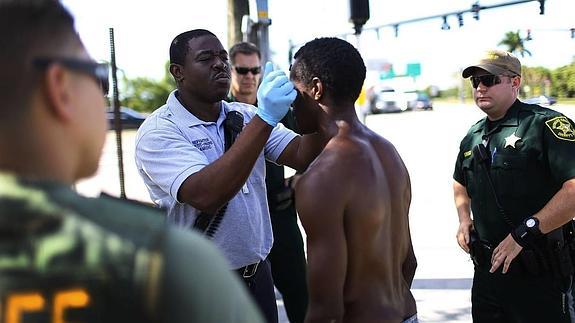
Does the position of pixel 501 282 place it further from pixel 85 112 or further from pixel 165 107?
pixel 85 112

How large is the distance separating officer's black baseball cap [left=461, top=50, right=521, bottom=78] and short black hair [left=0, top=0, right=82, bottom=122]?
2.70 meters

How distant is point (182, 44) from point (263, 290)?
1069 mm

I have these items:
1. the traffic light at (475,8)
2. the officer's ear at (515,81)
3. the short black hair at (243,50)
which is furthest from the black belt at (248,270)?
the traffic light at (475,8)

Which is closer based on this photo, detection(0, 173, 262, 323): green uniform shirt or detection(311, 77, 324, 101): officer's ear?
detection(0, 173, 262, 323): green uniform shirt

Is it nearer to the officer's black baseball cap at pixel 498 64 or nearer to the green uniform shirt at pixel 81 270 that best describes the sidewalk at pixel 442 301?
the officer's black baseball cap at pixel 498 64

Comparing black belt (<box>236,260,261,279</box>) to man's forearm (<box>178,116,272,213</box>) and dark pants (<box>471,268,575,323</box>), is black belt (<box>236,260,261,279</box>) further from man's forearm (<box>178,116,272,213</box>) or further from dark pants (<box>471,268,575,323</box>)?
dark pants (<box>471,268,575,323</box>)

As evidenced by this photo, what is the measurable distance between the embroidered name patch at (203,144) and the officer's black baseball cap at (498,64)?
57.5 inches

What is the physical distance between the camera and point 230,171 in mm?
2318

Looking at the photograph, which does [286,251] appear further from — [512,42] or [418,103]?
[512,42]

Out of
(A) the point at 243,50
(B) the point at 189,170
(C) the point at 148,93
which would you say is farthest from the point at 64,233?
(C) the point at 148,93

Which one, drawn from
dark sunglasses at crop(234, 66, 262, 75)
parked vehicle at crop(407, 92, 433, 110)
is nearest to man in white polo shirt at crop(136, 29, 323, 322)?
dark sunglasses at crop(234, 66, 262, 75)

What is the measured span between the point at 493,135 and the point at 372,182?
1.52 meters

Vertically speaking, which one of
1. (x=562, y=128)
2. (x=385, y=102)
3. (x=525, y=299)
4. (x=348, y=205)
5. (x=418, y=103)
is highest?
(x=562, y=128)

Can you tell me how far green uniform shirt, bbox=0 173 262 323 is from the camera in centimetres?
90
